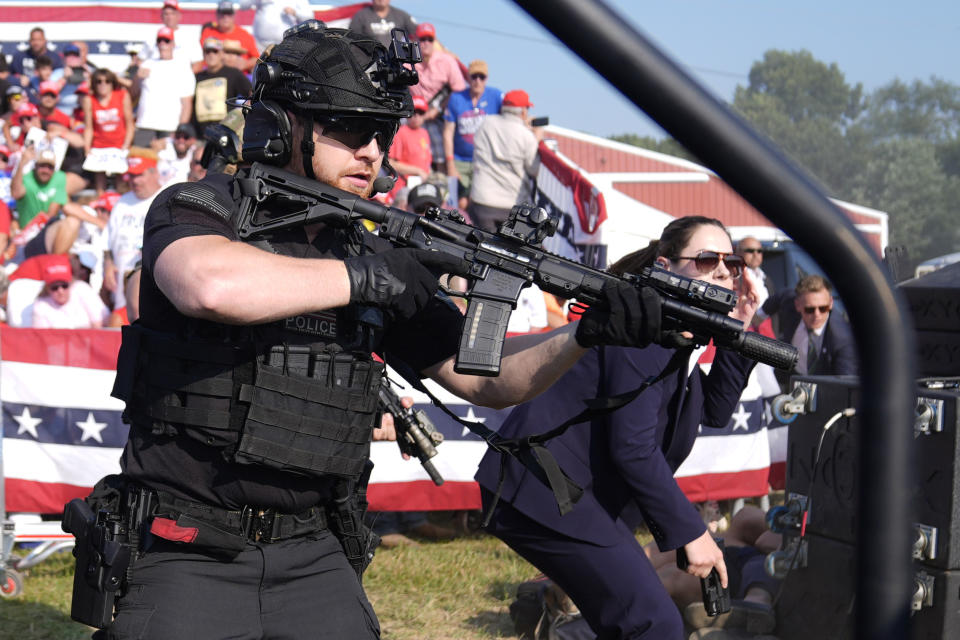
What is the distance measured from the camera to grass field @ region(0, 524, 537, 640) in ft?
18.7

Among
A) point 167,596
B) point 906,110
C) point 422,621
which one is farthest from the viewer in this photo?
point 906,110

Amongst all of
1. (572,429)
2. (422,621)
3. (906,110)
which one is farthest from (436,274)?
(906,110)

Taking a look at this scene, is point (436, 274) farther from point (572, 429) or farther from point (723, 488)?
point (723, 488)

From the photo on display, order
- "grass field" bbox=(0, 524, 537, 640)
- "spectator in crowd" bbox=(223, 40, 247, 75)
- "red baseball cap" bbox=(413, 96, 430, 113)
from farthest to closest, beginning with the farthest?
"spectator in crowd" bbox=(223, 40, 247, 75) < "red baseball cap" bbox=(413, 96, 430, 113) < "grass field" bbox=(0, 524, 537, 640)

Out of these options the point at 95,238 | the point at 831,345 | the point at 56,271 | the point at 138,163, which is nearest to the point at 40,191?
the point at 138,163

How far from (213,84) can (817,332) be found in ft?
24.3

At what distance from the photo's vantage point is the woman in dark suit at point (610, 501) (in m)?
3.69

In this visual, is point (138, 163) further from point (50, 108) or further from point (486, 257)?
point (486, 257)

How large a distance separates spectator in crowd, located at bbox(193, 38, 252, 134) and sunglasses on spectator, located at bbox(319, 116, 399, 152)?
31.9 ft

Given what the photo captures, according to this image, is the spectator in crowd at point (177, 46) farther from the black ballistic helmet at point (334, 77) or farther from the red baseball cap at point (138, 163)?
the black ballistic helmet at point (334, 77)

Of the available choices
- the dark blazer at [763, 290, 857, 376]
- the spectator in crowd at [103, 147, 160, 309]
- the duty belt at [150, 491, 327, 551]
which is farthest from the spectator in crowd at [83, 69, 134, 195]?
the duty belt at [150, 491, 327, 551]

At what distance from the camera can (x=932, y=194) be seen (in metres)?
47.7

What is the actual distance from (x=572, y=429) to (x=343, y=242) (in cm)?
136

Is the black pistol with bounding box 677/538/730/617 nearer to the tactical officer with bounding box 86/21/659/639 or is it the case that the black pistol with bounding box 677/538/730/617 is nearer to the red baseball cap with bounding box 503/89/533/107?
the tactical officer with bounding box 86/21/659/639
